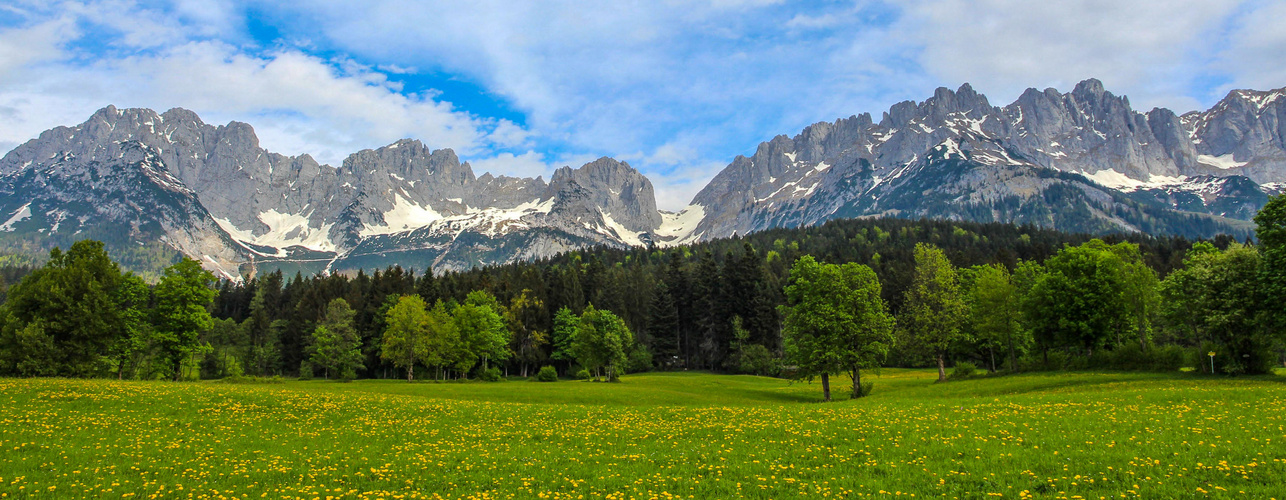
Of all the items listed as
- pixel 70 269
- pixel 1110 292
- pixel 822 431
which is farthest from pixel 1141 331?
pixel 70 269

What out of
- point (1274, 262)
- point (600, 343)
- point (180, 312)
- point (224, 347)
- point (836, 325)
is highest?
point (1274, 262)

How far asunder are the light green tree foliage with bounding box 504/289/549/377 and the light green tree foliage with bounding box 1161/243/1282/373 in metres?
77.0

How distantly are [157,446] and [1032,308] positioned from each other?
64554 mm

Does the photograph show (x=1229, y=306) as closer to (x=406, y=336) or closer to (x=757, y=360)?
(x=757, y=360)

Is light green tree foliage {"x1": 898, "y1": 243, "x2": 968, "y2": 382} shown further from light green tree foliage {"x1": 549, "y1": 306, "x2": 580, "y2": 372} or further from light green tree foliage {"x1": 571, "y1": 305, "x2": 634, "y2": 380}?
light green tree foliage {"x1": 549, "y1": 306, "x2": 580, "y2": 372}

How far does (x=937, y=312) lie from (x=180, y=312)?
240 feet

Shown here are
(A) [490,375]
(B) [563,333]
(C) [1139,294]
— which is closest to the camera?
(C) [1139,294]

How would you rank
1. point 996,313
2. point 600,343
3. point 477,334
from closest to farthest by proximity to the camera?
1. point 996,313
2. point 600,343
3. point 477,334

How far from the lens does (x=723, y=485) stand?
15008 millimetres

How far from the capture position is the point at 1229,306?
42125 mm

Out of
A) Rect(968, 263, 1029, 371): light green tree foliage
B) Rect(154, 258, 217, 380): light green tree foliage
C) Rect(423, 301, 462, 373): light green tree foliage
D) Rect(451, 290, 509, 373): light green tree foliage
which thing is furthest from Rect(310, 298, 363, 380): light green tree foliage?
Rect(968, 263, 1029, 371): light green tree foliage

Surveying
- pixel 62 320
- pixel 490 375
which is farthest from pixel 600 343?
pixel 62 320

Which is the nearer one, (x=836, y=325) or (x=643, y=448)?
(x=643, y=448)

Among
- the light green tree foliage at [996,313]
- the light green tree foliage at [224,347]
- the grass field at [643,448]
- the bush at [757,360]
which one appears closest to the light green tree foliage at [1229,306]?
the grass field at [643,448]
